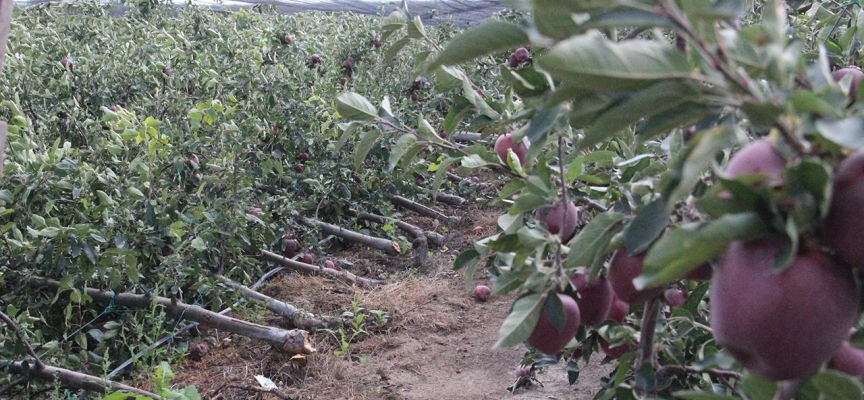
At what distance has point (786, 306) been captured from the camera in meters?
0.55

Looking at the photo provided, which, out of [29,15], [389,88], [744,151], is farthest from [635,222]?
[389,88]

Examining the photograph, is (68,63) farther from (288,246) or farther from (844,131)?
(844,131)

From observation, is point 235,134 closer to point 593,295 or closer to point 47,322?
point 47,322

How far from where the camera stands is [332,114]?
489cm

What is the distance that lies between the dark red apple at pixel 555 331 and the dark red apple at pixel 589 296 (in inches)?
1.0

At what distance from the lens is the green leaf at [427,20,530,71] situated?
Answer: 2.45 feet

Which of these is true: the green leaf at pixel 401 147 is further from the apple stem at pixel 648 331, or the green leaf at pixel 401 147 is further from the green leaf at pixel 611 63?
the green leaf at pixel 611 63

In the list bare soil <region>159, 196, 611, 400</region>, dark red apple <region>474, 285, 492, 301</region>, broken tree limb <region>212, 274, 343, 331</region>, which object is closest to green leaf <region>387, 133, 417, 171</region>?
bare soil <region>159, 196, 611, 400</region>

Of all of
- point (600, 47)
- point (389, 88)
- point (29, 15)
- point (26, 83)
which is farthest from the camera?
point (389, 88)

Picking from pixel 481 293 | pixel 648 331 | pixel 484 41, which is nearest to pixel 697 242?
pixel 484 41

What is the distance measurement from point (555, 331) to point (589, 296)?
0.24 ft

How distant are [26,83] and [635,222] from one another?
144 inches

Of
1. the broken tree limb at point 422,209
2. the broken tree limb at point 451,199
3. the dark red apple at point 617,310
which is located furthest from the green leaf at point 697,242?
the broken tree limb at point 451,199

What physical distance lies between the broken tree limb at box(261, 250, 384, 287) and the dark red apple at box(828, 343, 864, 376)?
11.4 feet
